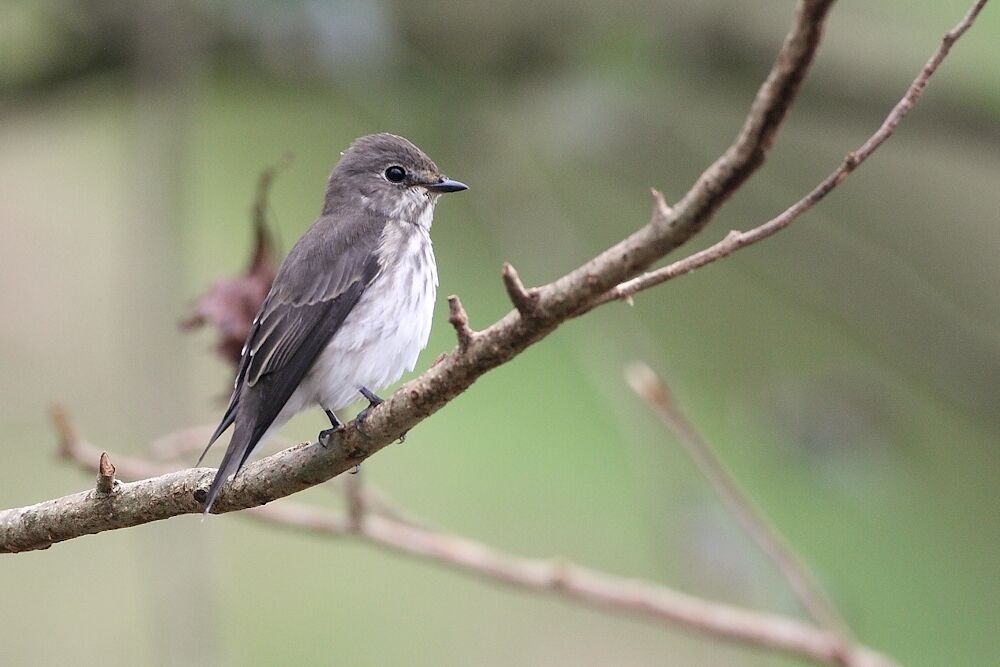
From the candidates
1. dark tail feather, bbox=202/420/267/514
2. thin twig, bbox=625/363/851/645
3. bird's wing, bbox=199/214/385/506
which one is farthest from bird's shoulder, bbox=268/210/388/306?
thin twig, bbox=625/363/851/645

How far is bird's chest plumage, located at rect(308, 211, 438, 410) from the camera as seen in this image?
8.04 feet

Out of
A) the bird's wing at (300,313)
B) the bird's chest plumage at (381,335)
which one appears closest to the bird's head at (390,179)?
the bird's wing at (300,313)

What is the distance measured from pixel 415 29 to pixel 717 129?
1.53 metres

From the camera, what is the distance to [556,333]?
513 cm

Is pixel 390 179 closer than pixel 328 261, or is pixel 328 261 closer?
pixel 328 261

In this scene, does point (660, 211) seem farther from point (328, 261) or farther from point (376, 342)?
point (328, 261)

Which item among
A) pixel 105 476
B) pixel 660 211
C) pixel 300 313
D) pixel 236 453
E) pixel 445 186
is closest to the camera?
pixel 660 211

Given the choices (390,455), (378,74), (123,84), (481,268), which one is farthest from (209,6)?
(390,455)

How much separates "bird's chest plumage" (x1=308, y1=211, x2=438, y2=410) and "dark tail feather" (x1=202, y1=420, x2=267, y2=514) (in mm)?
290

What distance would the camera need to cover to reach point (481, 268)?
17.1 feet

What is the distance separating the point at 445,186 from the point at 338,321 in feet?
1.60

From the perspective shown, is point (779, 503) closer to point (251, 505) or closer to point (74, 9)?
point (74, 9)

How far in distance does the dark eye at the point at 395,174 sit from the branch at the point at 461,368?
44.7 inches

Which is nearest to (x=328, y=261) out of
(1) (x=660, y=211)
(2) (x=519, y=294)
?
(2) (x=519, y=294)
